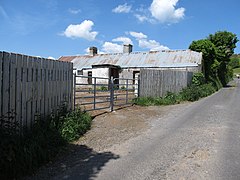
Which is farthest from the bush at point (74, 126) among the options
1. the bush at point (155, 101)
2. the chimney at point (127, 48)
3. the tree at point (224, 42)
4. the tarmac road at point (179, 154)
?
the tree at point (224, 42)

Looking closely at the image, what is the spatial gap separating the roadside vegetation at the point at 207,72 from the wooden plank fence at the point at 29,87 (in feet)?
20.8

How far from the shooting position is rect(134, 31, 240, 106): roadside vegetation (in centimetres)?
1409

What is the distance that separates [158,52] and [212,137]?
73.8 ft

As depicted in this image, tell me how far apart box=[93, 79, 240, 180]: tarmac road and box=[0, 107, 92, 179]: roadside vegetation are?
90 centimetres

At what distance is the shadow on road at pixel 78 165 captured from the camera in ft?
13.2

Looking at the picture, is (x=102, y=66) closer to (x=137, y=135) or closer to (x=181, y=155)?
(x=137, y=135)

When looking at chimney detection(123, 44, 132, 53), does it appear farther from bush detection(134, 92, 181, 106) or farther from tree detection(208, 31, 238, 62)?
bush detection(134, 92, 181, 106)

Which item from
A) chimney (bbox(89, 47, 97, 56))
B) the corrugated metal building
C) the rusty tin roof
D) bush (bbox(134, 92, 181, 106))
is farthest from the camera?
chimney (bbox(89, 47, 97, 56))

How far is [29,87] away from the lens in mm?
5527

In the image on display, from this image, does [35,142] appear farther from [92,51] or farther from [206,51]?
[92,51]

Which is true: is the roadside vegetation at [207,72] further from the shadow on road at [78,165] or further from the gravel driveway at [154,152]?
the shadow on road at [78,165]

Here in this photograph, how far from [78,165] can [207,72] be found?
24.8 m

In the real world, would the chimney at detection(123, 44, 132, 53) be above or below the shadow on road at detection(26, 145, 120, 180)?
above

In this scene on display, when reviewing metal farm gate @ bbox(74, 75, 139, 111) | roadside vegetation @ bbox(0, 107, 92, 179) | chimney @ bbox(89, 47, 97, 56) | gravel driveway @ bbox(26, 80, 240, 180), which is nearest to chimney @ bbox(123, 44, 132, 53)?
chimney @ bbox(89, 47, 97, 56)
